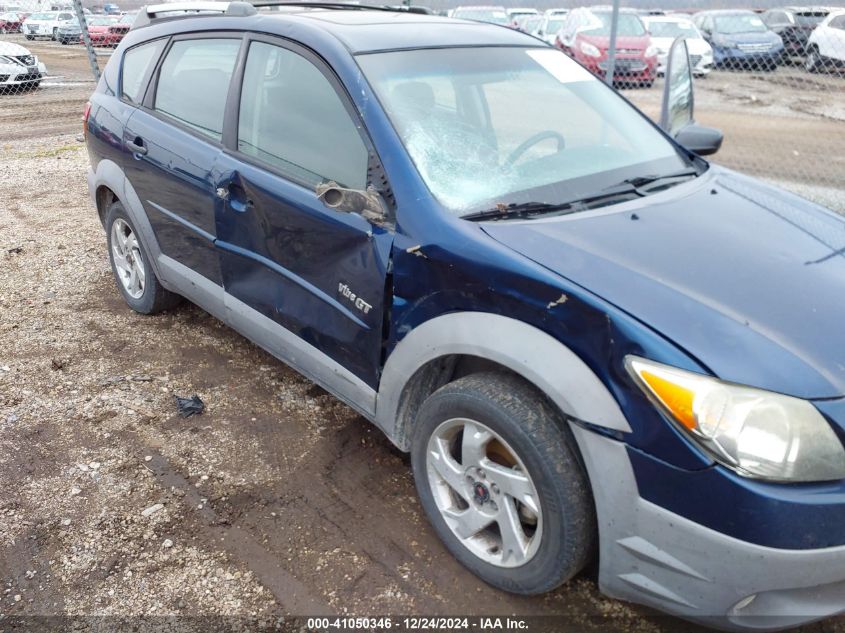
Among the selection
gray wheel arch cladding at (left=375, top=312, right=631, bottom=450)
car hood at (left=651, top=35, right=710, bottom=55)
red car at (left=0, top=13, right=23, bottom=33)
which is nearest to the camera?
gray wheel arch cladding at (left=375, top=312, right=631, bottom=450)

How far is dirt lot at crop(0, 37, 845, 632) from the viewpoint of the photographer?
232 centimetres

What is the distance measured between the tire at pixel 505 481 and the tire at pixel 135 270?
2.33 meters

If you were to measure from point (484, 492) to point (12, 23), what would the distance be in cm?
3438

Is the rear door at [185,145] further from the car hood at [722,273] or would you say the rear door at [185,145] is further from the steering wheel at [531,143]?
the car hood at [722,273]

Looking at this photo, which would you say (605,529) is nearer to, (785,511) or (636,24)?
(785,511)

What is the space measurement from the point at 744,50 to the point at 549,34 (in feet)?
16.8

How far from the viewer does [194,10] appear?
384 centimetres

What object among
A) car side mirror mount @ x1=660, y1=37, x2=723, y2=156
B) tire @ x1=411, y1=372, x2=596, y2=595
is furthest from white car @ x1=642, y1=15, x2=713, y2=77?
tire @ x1=411, y1=372, x2=596, y2=595

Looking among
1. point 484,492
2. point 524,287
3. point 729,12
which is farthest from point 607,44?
point 484,492

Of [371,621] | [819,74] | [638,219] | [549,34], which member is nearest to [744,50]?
[819,74]

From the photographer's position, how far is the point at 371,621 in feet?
7.34

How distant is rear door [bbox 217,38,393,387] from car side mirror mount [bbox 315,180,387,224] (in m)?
0.04

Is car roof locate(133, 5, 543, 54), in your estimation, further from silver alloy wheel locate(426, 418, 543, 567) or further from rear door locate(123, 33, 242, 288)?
silver alloy wheel locate(426, 418, 543, 567)

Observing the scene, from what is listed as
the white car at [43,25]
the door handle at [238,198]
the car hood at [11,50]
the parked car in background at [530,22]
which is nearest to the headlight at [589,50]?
the parked car in background at [530,22]
